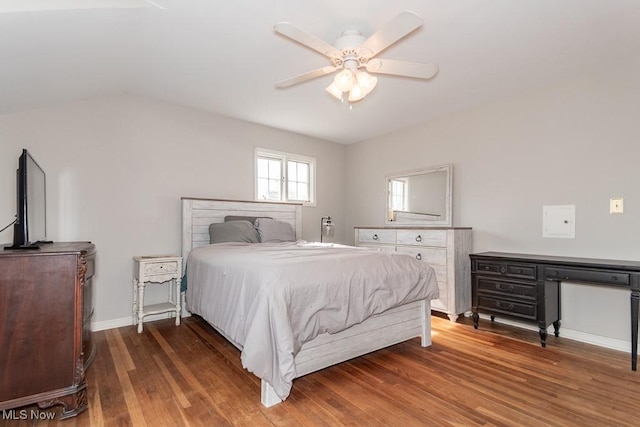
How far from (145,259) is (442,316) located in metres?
3.28

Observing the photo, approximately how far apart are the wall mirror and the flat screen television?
3.86 metres

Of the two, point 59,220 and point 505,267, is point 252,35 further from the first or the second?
point 505,267

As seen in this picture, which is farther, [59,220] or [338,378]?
[59,220]

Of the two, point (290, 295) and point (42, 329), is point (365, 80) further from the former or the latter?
point (42, 329)

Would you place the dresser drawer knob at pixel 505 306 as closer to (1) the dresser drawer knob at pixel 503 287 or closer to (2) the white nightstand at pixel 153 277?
(1) the dresser drawer knob at pixel 503 287

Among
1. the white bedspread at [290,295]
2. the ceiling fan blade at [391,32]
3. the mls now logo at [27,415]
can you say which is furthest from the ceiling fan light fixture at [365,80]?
the mls now logo at [27,415]

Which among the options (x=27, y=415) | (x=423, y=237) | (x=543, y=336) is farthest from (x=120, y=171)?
(x=543, y=336)

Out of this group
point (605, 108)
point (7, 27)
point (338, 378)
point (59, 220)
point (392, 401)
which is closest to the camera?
point (7, 27)

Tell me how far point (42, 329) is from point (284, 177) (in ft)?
11.0

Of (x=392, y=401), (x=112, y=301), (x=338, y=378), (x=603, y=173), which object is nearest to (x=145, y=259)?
(x=112, y=301)

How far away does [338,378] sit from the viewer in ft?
7.16

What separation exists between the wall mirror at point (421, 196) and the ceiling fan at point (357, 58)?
81.4 inches

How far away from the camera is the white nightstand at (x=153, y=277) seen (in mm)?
3064

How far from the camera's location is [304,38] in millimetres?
1852
